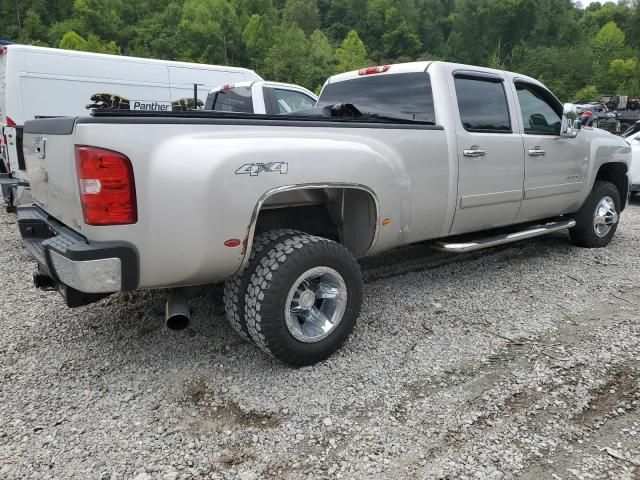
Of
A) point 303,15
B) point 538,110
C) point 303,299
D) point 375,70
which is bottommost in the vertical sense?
point 303,299

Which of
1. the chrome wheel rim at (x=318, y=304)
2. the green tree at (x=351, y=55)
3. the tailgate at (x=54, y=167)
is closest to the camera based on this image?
the tailgate at (x=54, y=167)

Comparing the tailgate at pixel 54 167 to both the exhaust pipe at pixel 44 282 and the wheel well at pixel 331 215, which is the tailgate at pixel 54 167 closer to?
the exhaust pipe at pixel 44 282

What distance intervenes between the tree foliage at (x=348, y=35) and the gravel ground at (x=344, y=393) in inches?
2023

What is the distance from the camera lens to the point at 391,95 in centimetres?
410

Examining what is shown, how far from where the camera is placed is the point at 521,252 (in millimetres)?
5508

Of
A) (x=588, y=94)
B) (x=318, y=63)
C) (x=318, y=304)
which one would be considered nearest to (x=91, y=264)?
(x=318, y=304)

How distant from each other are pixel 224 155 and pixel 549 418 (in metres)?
2.17

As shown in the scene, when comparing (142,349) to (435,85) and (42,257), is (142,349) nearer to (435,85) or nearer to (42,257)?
(42,257)

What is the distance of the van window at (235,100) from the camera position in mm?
7584

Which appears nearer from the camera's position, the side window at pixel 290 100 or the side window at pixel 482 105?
the side window at pixel 482 105

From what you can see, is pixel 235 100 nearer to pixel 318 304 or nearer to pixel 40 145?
pixel 40 145

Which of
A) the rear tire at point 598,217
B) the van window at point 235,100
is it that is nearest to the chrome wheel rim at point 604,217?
the rear tire at point 598,217

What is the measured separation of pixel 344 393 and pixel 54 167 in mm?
2062

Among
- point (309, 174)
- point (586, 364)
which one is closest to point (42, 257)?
point (309, 174)
